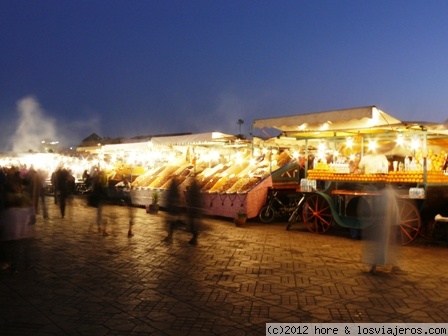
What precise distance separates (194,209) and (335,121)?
3706mm

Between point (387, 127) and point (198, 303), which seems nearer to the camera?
point (198, 303)

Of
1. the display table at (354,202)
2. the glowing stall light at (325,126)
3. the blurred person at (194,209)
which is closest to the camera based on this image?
the blurred person at (194,209)

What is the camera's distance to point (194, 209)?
Answer: 35.8ft

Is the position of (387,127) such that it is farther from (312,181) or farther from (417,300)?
(417,300)

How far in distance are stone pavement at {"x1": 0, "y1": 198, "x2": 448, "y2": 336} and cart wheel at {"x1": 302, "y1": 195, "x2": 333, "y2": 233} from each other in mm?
1097

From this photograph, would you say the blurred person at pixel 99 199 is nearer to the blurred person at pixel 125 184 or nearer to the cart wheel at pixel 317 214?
the cart wheel at pixel 317 214

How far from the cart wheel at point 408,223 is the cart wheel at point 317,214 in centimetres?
196

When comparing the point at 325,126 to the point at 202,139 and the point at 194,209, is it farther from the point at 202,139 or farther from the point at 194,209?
the point at 202,139

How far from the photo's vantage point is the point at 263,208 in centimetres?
1486

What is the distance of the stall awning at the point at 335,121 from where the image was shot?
10742 millimetres

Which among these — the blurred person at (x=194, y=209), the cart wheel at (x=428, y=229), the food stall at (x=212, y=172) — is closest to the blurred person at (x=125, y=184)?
the food stall at (x=212, y=172)

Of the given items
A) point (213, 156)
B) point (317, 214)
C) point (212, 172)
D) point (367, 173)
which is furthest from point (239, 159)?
point (367, 173)

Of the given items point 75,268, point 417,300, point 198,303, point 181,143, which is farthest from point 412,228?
point 181,143

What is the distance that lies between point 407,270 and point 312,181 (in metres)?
4.84
